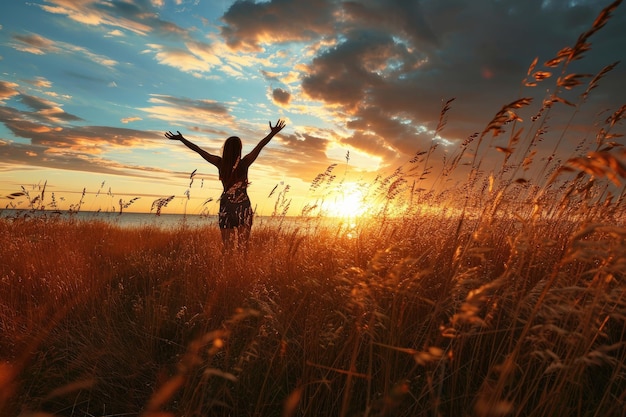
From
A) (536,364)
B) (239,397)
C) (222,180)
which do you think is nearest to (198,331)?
(239,397)

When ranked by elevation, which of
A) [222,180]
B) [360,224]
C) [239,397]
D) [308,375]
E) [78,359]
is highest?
[222,180]

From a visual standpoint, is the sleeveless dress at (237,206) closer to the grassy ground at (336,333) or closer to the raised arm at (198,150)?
the raised arm at (198,150)

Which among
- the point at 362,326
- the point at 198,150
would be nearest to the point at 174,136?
the point at 198,150

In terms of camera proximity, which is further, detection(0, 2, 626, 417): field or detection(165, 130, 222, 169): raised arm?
detection(165, 130, 222, 169): raised arm

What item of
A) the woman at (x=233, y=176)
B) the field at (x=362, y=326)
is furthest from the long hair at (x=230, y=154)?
the field at (x=362, y=326)

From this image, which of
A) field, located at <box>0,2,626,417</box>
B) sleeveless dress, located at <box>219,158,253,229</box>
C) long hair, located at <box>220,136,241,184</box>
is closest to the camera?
field, located at <box>0,2,626,417</box>

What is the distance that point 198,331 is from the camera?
286 cm

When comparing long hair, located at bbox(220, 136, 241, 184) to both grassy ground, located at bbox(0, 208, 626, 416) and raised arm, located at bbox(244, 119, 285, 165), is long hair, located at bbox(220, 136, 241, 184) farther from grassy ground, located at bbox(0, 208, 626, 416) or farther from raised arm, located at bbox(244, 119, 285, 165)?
grassy ground, located at bbox(0, 208, 626, 416)

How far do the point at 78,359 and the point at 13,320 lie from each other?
0.89m

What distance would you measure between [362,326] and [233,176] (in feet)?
16.4

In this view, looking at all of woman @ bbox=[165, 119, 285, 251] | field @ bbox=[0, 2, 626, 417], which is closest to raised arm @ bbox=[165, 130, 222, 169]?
woman @ bbox=[165, 119, 285, 251]

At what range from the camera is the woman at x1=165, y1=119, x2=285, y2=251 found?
6508 mm

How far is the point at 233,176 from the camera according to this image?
265 inches

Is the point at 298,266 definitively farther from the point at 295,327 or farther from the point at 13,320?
the point at 13,320
